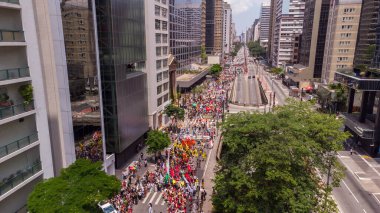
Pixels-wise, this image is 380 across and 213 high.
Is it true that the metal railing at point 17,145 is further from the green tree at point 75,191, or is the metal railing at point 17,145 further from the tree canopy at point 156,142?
the tree canopy at point 156,142

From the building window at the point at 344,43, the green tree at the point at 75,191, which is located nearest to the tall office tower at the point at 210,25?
the building window at the point at 344,43

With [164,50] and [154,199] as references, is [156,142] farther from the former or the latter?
[164,50]

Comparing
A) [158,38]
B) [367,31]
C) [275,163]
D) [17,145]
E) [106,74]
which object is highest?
[367,31]

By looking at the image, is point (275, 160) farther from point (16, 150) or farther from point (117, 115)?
point (117, 115)

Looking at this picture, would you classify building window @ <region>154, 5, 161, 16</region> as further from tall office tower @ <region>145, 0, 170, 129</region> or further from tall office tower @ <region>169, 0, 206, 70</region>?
tall office tower @ <region>169, 0, 206, 70</region>

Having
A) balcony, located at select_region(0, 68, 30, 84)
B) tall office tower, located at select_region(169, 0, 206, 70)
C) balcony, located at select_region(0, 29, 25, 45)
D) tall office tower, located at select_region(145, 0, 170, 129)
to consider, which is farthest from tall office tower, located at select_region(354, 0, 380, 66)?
tall office tower, located at select_region(169, 0, 206, 70)

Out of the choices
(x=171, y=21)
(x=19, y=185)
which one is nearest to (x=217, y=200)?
(x=19, y=185)

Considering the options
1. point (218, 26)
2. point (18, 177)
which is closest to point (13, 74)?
point (18, 177)
